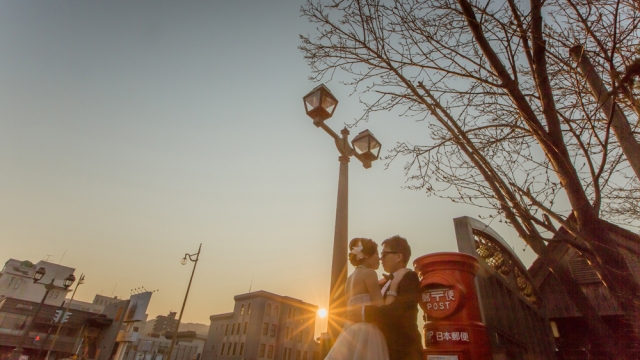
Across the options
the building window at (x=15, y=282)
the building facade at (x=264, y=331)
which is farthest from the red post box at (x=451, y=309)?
the building window at (x=15, y=282)

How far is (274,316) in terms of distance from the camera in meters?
50.6

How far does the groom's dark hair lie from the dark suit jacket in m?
0.38

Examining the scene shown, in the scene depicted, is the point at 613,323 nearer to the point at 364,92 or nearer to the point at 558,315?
the point at 558,315

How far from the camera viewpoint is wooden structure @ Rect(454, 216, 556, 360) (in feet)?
12.1

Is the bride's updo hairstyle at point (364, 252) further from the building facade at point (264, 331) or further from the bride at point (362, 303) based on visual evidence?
the building facade at point (264, 331)

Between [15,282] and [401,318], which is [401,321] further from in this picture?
[15,282]

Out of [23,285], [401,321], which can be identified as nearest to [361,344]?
[401,321]

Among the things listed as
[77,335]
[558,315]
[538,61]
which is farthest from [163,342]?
[538,61]

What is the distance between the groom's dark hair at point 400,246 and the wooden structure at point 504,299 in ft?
3.50

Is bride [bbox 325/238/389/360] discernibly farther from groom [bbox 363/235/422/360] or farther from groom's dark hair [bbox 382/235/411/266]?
groom's dark hair [bbox 382/235/411/266]

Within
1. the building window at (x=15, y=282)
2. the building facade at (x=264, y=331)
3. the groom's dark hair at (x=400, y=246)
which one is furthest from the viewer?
the building window at (x=15, y=282)

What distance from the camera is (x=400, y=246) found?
127 inches

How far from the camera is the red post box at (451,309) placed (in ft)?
8.91

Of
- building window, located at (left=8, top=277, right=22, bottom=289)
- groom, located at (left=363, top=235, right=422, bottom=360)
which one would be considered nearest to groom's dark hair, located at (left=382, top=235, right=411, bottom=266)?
groom, located at (left=363, top=235, right=422, bottom=360)
